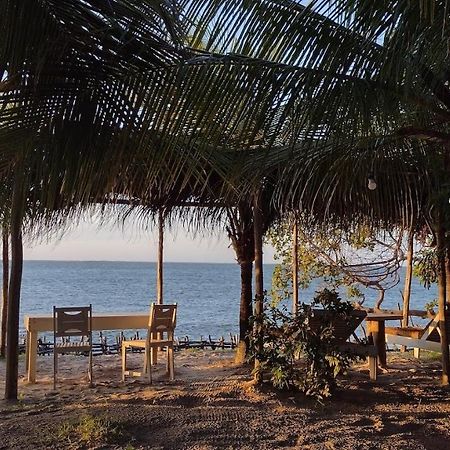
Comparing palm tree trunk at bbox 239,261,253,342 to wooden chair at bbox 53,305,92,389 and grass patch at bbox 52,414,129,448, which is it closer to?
wooden chair at bbox 53,305,92,389

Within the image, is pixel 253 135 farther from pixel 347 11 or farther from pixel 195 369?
pixel 195 369

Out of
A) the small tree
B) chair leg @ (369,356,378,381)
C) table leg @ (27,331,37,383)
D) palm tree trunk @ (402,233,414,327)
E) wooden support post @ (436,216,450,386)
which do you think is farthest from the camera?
the small tree

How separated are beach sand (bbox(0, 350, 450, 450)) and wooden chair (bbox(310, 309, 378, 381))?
0.90 ft

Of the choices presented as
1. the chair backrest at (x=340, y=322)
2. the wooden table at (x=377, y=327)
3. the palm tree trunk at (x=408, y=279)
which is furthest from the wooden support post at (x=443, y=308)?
the palm tree trunk at (x=408, y=279)

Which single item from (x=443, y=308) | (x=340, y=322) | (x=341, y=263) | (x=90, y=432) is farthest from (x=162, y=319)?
(x=341, y=263)

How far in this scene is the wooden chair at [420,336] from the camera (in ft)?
22.1

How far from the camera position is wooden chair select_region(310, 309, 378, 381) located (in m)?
5.66

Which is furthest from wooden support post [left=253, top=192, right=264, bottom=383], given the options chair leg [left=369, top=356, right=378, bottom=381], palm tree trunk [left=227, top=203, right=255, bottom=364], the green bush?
chair leg [left=369, top=356, right=378, bottom=381]

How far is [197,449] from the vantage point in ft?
13.5

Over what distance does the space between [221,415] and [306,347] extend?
1.06 meters

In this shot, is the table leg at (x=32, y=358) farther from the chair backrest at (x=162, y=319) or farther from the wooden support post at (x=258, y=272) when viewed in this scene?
the wooden support post at (x=258, y=272)

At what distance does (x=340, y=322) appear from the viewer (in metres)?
5.88

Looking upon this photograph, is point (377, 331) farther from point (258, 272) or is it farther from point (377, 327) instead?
point (258, 272)

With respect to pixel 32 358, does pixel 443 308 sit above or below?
above
